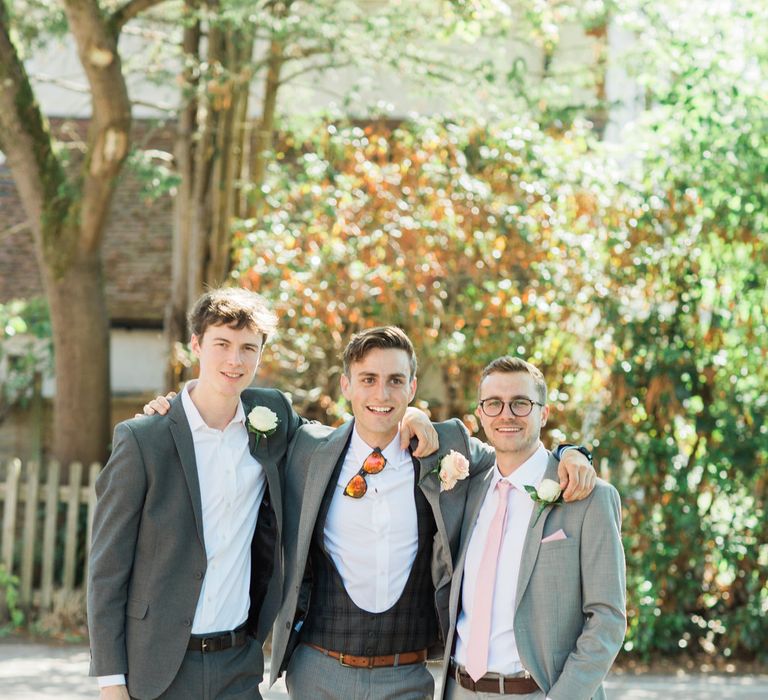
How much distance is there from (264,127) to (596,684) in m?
8.93

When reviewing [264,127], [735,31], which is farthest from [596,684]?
[264,127]

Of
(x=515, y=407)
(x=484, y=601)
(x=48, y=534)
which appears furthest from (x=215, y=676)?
(x=48, y=534)

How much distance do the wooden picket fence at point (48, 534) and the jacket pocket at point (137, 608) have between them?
6048 millimetres

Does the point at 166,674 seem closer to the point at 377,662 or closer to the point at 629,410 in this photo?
the point at 377,662

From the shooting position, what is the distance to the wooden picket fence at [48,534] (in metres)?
10.5

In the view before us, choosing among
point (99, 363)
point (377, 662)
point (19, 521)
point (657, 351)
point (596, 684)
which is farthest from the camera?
point (19, 521)

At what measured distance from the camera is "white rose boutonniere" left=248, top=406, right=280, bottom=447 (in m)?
4.79

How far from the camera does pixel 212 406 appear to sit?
188 inches

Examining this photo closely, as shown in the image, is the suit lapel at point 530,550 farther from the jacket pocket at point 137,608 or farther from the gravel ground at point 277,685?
the gravel ground at point 277,685

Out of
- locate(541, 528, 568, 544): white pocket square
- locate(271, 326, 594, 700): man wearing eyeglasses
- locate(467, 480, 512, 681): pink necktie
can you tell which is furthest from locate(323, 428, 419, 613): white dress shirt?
locate(541, 528, 568, 544): white pocket square

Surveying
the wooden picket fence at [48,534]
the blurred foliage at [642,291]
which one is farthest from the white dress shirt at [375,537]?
the wooden picket fence at [48,534]

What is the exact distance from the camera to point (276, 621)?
4.80 metres

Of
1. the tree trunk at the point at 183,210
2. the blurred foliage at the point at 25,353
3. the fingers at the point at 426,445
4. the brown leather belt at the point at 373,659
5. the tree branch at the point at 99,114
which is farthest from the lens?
the blurred foliage at the point at 25,353

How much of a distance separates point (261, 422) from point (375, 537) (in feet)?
2.12
